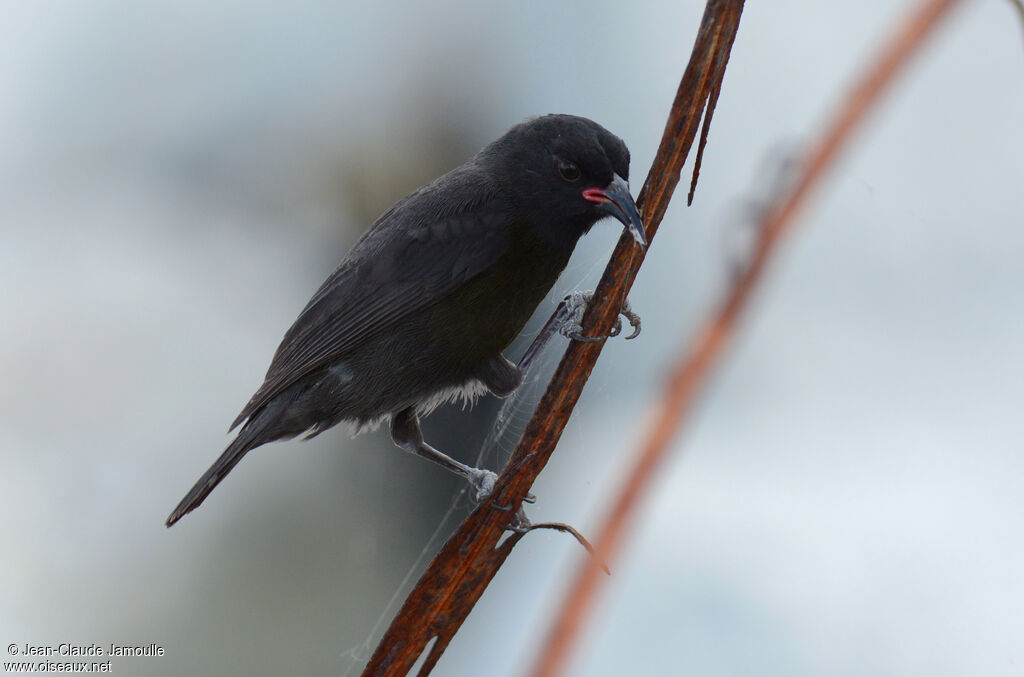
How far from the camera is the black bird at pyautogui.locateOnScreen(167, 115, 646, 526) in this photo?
3178mm

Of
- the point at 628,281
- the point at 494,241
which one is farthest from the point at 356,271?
the point at 628,281

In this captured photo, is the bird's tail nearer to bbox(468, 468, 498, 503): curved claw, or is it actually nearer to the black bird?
the black bird

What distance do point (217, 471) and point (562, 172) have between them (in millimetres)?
1425

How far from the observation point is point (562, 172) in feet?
10.3

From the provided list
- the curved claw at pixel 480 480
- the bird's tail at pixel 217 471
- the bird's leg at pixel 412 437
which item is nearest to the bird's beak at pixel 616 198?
the curved claw at pixel 480 480

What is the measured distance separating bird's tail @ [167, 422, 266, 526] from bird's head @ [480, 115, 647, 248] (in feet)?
3.79

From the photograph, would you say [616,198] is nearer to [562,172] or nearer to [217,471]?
[562,172]

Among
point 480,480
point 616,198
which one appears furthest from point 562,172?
point 480,480

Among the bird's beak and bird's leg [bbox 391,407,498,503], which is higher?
the bird's beak

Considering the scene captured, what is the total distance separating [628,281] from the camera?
1.84 m

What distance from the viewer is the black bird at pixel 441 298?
125 inches

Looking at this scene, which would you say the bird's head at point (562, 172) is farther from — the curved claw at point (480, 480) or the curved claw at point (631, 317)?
the curved claw at point (480, 480)

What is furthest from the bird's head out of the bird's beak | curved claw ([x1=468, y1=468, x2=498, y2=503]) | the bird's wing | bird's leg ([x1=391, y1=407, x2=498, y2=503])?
bird's leg ([x1=391, y1=407, x2=498, y2=503])

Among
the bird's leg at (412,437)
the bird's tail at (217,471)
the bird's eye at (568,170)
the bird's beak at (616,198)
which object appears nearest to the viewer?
the bird's beak at (616,198)
